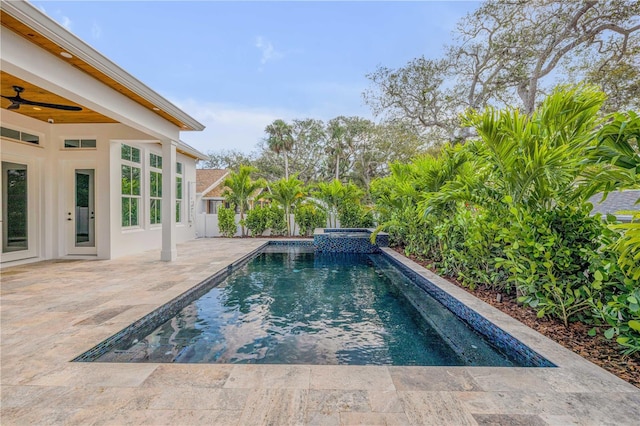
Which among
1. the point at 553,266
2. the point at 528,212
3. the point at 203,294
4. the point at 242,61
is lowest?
the point at 203,294

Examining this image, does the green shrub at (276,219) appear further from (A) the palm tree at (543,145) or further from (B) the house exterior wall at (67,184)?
(A) the palm tree at (543,145)

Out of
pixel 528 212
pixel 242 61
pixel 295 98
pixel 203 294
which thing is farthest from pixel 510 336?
pixel 295 98

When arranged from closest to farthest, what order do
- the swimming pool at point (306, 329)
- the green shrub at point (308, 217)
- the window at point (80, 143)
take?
the swimming pool at point (306, 329) → the window at point (80, 143) → the green shrub at point (308, 217)

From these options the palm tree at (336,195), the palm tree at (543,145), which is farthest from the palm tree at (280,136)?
the palm tree at (543,145)

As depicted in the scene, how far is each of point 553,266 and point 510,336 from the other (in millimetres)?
904

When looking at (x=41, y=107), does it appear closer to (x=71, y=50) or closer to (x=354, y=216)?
(x=71, y=50)

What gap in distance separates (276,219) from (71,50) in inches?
396

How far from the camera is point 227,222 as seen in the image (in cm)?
1361

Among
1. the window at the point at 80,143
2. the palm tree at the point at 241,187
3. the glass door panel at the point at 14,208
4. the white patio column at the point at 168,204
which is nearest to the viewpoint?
the glass door panel at the point at 14,208

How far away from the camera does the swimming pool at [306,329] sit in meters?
3.15

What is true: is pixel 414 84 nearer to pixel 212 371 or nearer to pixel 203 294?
pixel 203 294

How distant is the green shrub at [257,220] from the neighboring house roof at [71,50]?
23.8ft

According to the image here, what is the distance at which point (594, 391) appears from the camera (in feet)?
7.25

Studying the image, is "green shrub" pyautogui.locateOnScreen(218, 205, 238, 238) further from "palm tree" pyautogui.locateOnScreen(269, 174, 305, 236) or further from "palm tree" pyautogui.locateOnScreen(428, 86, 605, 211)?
"palm tree" pyautogui.locateOnScreen(428, 86, 605, 211)
